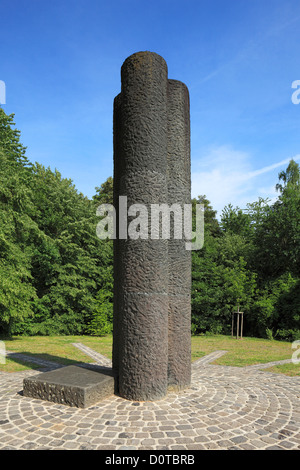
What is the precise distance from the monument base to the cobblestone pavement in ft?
0.36

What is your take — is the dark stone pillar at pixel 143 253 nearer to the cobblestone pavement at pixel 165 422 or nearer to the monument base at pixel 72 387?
the monument base at pixel 72 387

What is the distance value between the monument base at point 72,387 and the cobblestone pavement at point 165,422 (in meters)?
0.11

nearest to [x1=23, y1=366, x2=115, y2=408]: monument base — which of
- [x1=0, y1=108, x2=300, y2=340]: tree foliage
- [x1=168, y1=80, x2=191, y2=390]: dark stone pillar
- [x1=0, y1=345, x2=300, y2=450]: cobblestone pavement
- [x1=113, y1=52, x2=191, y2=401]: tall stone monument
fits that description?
[x1=0, y1=345, x2=300, y2=450]: cobblestone pavement

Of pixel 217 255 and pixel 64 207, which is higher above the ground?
pixel 64 207

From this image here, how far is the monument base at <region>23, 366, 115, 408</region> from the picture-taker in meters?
4.41

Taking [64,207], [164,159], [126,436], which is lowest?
[126,436]

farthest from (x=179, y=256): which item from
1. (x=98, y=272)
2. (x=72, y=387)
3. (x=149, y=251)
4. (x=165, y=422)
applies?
(x=98, y=272)

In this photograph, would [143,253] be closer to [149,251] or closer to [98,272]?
[149,251]

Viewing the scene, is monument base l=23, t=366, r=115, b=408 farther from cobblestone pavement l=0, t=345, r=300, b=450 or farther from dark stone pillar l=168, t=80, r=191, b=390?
dark stone pillar l=168, t=80, r=191, b=390
